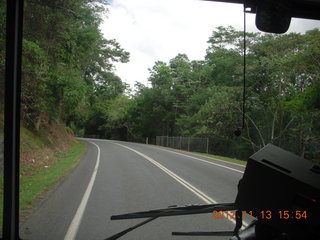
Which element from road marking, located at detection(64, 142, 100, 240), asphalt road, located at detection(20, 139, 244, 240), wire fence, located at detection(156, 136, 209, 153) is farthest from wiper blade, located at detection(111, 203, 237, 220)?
wire fence, located at detection(156, 136, 209, 153)

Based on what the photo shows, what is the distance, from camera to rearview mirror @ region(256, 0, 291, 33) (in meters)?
2.62

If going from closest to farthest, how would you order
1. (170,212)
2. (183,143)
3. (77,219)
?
1. (170,212)
2. (77,219)
3. (183,143)

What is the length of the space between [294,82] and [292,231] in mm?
4968

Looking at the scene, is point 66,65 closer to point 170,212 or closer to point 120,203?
point 120,203

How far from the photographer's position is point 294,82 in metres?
6.22

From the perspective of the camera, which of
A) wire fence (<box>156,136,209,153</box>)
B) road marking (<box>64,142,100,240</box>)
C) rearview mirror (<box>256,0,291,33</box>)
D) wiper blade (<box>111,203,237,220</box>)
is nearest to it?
wiper blade (<box>111,203,237,220</box>)

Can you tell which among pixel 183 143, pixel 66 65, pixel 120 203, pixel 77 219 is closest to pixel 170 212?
pixel 77 219

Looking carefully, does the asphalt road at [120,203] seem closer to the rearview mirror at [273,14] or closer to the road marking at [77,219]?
the road marking at [77,219]

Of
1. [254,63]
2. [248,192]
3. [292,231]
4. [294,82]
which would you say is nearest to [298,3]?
[248,192]

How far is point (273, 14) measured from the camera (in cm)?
267

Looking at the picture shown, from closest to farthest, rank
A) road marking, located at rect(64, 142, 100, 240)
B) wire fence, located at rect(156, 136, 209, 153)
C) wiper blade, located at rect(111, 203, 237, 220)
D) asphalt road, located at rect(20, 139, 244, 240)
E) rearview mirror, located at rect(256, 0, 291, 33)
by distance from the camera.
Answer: wiper blade, located at rect(111, 203, 237, 220) → rearview mirror, located at rect(256, 0, 291, 33) → road marking, located at rect(64, 142, 100, 240) → asphalt road, located at rect(20, 139, 244, 240) → wire fence, located at rect(156, 136, 209, 153)

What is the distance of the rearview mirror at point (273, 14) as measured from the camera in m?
2.62

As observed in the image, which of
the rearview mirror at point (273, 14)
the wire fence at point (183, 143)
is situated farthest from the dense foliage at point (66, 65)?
the wire fence at point (183, 143)

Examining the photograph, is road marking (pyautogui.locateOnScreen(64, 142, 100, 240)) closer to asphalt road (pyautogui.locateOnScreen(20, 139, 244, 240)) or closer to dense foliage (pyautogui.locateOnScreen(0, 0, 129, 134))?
asphalt road (pyautogui.locateOnScreen(20, 139, 244, 240))
